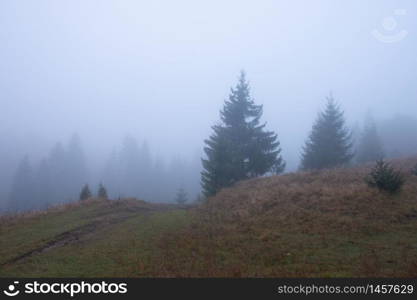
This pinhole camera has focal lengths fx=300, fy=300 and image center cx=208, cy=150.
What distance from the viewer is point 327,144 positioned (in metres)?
40.8

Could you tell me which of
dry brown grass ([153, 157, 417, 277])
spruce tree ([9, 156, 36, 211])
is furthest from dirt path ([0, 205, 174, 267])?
spruce tree ([9, 156, 36, 211])

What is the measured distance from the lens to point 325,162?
1575 inches

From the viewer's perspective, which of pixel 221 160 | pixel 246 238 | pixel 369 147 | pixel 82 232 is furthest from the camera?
pixel 369 147

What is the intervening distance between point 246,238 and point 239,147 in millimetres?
20418

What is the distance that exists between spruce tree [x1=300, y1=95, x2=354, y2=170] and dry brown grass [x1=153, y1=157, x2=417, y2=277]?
55.0 ft

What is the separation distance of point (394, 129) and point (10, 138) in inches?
6724

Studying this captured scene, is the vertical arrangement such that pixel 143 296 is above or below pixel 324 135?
below

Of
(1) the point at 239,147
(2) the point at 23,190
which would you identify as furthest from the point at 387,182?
(2) the point at 23,190

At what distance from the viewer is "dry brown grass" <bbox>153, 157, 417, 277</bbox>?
1038cm

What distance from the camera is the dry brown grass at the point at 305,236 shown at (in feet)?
34.1

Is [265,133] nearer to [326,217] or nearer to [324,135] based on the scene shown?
[324,135]

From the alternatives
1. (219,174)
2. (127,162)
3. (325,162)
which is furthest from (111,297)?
(127,162)

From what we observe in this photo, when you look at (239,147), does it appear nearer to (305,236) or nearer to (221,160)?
(221,160)

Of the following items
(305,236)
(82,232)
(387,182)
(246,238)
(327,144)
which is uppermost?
(327,144)
